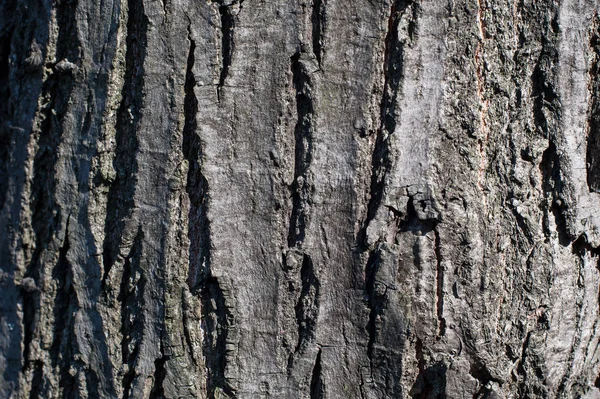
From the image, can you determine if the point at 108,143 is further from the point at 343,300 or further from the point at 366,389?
the point at 366,389

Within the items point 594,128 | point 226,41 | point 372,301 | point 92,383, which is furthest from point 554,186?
point 92,383

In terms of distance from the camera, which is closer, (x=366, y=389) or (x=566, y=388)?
(x=366, y=389)

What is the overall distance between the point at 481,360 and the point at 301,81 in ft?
2.27

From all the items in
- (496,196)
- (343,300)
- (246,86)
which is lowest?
(343,300)

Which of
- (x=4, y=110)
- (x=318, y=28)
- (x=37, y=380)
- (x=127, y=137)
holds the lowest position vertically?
(x=37, y=380)

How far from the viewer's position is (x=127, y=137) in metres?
1.26

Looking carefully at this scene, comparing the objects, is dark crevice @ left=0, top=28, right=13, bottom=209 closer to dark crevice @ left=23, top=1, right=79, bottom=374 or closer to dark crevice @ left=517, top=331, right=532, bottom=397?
dark crevice @ left=23, top=1, right=79, bottom=374

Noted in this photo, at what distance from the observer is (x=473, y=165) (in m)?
1.21

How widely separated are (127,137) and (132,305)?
1.20ft

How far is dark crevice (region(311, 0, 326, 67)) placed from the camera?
1184 millimetres

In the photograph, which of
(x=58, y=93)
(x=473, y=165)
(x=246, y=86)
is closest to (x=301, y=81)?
(x=246, y=86)

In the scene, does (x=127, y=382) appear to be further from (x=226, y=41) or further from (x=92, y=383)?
(x=226, y=41)

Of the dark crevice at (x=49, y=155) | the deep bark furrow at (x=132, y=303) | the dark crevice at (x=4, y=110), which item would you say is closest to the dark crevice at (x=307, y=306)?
the deep bark furrow at (x=132, y=303)

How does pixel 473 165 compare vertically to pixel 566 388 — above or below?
above
